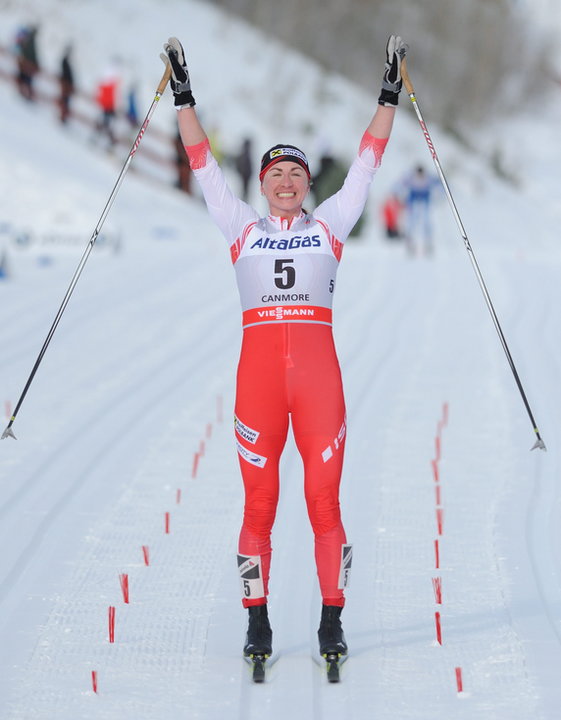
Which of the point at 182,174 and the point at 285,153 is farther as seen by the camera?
the point at 182,174

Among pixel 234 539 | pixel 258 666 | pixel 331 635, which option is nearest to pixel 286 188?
pixel 331 635

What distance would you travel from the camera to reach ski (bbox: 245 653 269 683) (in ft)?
15.9

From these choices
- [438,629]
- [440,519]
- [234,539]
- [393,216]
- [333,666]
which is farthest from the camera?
[393,216]

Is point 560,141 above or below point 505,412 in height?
above

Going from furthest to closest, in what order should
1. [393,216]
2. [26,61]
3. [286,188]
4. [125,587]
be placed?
[26,61]
[393,216]
[125,587]
[286,188]

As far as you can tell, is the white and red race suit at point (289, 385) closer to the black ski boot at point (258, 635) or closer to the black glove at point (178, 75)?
the black ski boot at point (258, 635)

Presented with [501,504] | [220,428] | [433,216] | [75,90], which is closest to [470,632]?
[501,504]

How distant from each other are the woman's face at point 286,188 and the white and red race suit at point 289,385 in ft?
0.16

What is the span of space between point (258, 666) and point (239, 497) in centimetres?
277

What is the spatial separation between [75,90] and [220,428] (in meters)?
18.2

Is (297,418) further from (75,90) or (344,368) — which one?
(75,90)

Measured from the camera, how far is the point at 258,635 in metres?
4.93

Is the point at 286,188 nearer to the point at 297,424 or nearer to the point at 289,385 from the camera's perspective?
the point at 289,385

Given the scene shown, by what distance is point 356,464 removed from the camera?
8.35 meters
